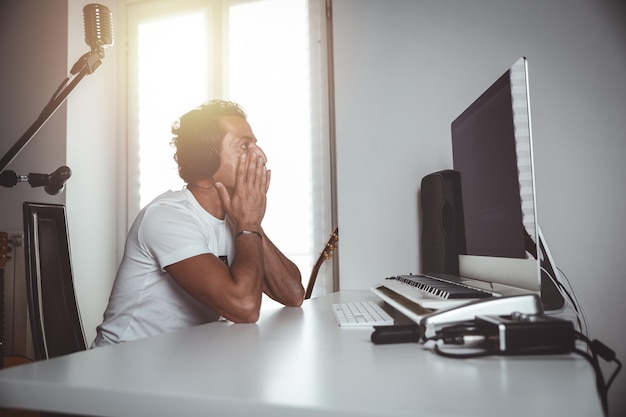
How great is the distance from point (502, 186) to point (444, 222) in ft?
1.88

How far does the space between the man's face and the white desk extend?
80cm

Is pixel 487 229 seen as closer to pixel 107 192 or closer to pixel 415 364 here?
pixel 415 364

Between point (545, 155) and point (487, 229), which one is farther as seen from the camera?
point (545, 155)

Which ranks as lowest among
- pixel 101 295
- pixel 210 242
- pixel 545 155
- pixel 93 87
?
pixel 101 295

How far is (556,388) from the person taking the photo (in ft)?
1.51

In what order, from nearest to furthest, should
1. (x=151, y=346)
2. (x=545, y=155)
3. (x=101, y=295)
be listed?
(x=151, y=346), (x=545, y=155), (x=101, y=295)

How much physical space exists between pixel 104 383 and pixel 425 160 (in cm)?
144

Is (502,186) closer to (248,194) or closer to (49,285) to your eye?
(248,194)

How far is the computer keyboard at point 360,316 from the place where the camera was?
34.4 inches

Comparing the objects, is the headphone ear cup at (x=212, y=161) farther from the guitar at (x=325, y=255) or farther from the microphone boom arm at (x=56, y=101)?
the microphone boom arm at (x=56, y=101)

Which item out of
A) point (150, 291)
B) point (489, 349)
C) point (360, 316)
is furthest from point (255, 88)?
point (489, 349)

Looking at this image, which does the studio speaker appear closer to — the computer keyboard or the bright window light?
the computer keyboard

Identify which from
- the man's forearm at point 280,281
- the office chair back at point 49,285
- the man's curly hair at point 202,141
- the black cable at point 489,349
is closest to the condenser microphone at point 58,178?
the office chair back at point 49,285

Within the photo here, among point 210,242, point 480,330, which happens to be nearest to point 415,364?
point 480,330
